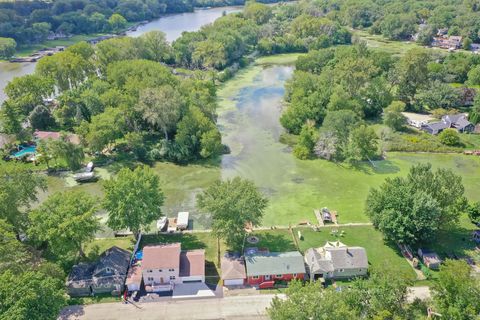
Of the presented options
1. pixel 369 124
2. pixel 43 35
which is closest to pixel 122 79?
pixel 369 124

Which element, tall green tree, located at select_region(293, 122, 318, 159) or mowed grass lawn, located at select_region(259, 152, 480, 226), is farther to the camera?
tall green tree, located at select_region(293, 122, 318, 159)

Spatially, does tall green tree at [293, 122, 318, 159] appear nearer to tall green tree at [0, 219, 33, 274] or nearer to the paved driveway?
the paved driveway

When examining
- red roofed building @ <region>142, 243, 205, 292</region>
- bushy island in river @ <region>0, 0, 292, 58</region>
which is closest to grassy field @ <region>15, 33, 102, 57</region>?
bushy island in river @ <region>0, 0, 292, 58</region>

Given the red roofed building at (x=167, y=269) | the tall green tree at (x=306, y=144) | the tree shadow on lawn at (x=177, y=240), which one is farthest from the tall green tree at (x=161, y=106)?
the red roofed building at (x=167, y=269)

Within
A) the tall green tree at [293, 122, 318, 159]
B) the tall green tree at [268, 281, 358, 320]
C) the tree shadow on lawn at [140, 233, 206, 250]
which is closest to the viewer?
the tall green tree at [268, 281, 358, 320]

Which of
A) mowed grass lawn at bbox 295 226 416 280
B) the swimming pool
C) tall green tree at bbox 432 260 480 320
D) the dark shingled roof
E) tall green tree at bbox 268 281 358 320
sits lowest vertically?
the swimming pool

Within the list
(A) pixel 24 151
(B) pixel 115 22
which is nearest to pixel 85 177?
(A) pixel 24 151

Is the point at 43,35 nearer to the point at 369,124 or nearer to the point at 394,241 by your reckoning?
the point at 369,124
